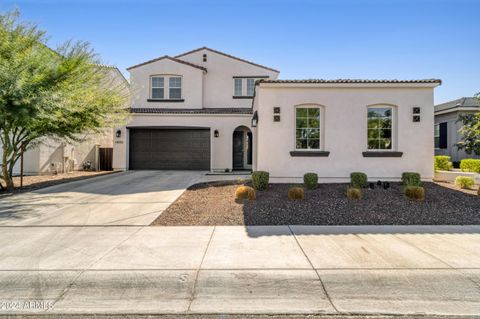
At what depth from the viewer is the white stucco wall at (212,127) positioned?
16.4m

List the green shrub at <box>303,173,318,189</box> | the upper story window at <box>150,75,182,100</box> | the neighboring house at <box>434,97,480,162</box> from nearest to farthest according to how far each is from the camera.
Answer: the green shrub at <box>303,173,318,189</box>
the neighboring house at <box>434,97,480,162</box>
the upper story window at <box>150,75,182,100</box>

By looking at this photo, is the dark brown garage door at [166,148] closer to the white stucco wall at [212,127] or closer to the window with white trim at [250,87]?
the white stucco wall at [212,127]

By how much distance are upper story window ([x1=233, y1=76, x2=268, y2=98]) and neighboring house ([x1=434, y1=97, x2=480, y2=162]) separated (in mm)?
12527

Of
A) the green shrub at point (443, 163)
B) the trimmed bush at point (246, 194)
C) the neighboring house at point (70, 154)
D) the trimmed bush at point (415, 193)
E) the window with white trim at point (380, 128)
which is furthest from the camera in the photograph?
the neighboring house at point (70, 154)

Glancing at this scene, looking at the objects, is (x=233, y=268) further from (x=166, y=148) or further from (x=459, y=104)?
(x=459, y=104)

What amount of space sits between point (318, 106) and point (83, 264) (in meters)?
9.08

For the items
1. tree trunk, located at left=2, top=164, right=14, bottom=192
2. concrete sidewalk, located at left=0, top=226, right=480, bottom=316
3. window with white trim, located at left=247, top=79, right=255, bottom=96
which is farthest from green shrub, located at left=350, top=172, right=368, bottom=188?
tree trunk, located at left=2, top=164, right=14, bottom=192

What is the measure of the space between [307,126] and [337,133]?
1.15 m

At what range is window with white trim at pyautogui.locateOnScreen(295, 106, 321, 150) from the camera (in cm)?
1041

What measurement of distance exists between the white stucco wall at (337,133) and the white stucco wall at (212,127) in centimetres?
635

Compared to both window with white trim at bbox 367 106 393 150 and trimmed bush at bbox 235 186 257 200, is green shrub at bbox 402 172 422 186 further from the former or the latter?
trimmed bush at bbox 235 186 257 200

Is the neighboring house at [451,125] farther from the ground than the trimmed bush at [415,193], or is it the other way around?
the neighboring house at [451,125]

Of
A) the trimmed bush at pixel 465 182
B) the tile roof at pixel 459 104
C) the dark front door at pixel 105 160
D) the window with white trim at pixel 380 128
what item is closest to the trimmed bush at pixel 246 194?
the window with white trim at pixel 380 128

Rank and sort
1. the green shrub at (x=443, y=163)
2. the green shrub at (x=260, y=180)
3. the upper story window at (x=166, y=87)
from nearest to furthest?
1. the green shrub at (x=260, y=180)
2. the green shrub at (x=443, y=163)
3. the upper story window at (x=166, y=87)
